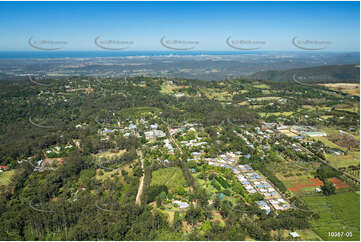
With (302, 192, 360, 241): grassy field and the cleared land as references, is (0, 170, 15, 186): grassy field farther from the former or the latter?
the cleared land

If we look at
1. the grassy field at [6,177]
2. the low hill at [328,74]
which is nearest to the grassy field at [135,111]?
the grassy field at [6,177]

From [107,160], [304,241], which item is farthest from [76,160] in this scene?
[304,241]

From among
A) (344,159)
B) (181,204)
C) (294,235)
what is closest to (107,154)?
(181,204)

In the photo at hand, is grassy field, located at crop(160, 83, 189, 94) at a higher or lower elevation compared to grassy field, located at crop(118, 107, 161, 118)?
higher

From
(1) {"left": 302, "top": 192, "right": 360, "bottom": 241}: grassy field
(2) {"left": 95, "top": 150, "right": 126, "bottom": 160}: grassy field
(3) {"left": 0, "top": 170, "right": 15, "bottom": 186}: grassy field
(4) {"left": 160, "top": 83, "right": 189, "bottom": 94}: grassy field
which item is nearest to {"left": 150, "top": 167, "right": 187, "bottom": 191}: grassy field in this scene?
(2) {"left": 95, "top": 150, "right": 126, "bottom": 160}: grassy field

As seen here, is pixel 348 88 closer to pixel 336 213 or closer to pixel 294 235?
pixel 336 213
